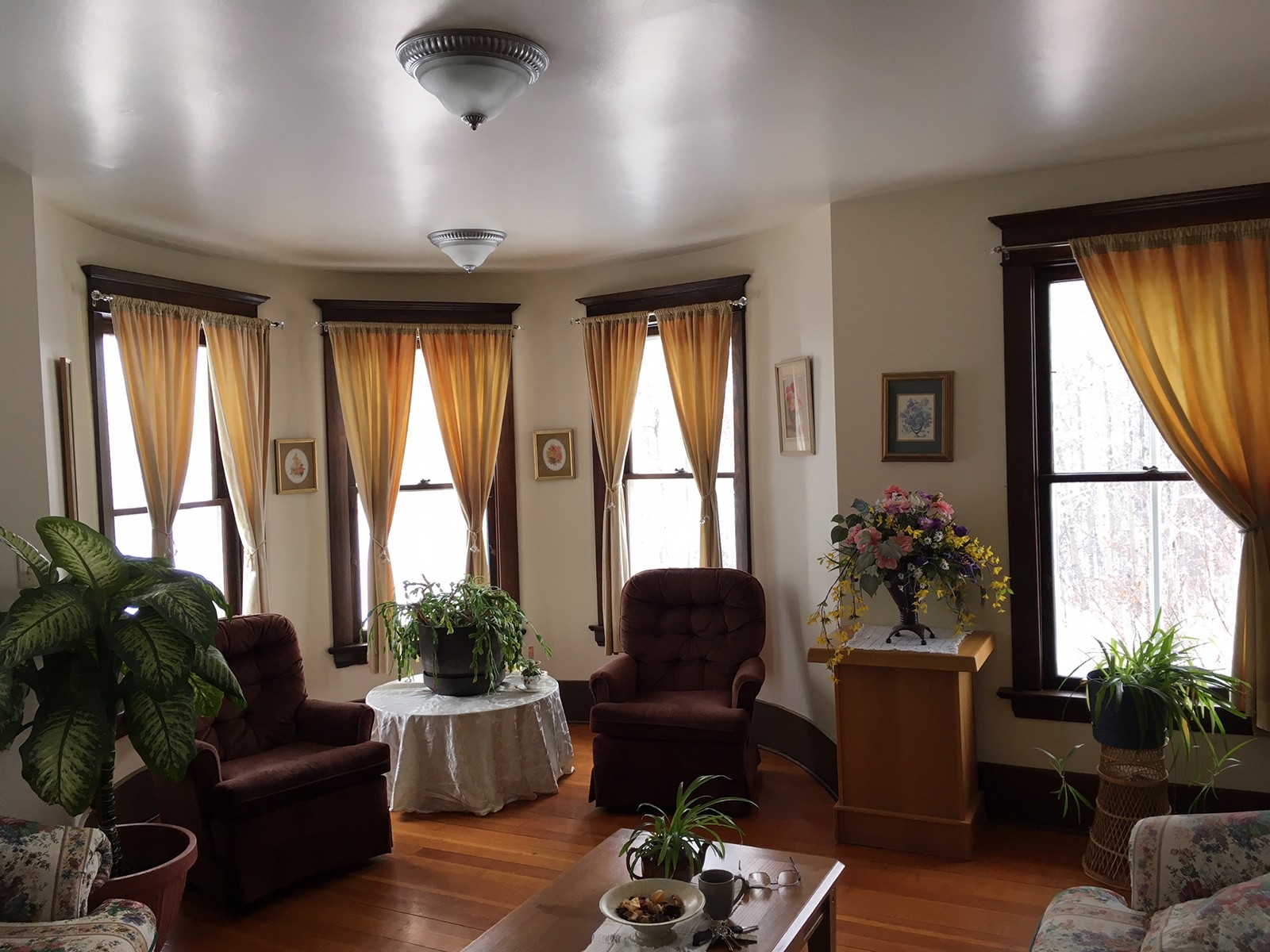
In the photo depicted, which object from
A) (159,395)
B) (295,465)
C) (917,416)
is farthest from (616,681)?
(159,395)

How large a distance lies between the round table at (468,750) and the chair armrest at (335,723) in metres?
0.32

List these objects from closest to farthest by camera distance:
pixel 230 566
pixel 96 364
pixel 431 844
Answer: pixel 431 844
pixel 96 364
pixel 230 566

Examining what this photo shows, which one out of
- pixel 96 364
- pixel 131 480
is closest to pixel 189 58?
pixel 96 364

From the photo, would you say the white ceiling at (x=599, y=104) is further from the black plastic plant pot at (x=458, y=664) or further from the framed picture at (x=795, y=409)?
the black plastic plant pot at (x=458, y=664)

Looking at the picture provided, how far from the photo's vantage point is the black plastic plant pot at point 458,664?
4.77m

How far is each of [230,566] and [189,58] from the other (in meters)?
3.33

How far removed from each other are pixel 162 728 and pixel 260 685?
1257 millimetres

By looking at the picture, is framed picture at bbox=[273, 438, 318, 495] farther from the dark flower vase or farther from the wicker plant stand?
the wicker plant stand

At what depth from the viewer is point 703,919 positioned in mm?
2551

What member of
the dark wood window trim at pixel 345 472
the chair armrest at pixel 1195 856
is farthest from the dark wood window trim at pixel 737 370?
the chair armrest at pixel 1195 856

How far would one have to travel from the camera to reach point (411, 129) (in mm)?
3375

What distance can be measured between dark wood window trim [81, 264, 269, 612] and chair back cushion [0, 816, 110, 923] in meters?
2.14

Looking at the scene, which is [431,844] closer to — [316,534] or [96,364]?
[316,534]

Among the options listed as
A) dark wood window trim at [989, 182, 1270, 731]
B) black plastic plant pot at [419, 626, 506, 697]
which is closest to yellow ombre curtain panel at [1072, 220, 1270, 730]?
dark wood window trim at [989, 182, 1270, 731]
